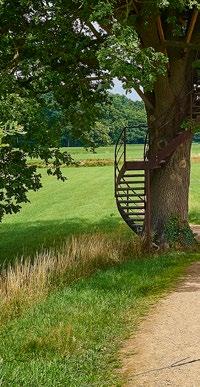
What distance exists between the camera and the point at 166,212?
18.6 meters

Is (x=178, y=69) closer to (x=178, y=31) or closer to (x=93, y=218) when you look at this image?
(x=178, y=31)

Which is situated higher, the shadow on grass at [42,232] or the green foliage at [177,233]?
the green foliage at [177,233]

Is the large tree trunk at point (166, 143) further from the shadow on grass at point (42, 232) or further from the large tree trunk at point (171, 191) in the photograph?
the shadow on grass at point (42, 232)

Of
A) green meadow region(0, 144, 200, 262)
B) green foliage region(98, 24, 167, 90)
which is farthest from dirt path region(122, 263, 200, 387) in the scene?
green meadow region(0, 144, 200, 262)

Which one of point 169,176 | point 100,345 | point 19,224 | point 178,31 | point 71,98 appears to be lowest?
point 19,224

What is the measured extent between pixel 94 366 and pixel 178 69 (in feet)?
41.9

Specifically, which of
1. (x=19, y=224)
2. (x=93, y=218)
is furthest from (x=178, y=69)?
(x=19, y=224)

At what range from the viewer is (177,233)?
18328mm

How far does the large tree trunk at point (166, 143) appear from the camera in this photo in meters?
18.3

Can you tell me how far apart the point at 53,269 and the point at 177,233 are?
244 inches

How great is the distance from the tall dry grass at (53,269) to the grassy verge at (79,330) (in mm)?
339

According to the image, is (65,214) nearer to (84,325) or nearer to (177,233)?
(177,233)

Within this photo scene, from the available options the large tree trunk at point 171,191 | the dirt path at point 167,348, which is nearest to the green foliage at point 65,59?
the large tree trunk at point 171,191

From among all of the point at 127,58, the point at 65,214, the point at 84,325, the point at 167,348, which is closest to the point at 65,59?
the point at 127,58
